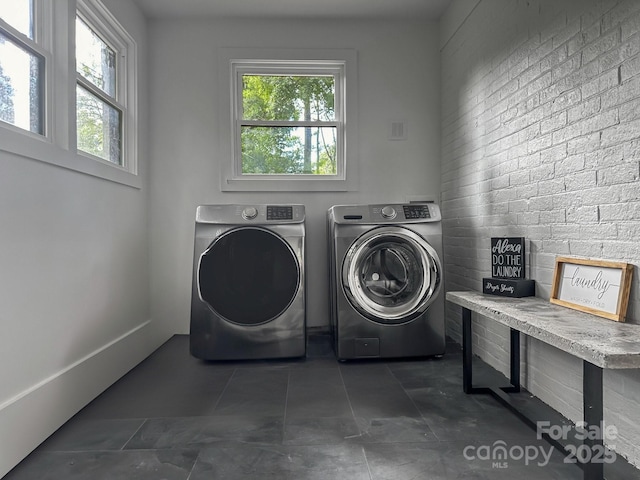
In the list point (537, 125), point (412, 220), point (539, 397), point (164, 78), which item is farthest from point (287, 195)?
point (539, 397)

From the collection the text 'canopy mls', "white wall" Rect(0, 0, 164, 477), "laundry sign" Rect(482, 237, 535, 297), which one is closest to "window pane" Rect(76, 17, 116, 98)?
"white wall" Rect(0, 0, 164, 477)

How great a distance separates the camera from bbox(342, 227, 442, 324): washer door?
229 centimetres

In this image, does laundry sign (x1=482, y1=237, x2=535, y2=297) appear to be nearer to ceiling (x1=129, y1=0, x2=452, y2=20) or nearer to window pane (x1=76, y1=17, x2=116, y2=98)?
ceiling (x1=129, y1=0, x2=452, y2=20)

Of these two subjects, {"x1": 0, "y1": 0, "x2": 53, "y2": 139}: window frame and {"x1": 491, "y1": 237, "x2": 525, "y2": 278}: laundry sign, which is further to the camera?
{"x1": 491, "y1": 237, "x2": 525, "y2": 278}: laundry sign

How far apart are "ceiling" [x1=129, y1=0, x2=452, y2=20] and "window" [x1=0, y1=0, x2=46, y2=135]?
4.18 ft

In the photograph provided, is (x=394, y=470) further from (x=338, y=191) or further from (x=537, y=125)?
(x=338, y=191)

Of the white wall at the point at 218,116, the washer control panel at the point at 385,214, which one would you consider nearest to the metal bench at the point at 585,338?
the washer control panel at the point at 385,214

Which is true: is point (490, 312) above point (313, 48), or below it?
below

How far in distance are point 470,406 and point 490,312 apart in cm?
51

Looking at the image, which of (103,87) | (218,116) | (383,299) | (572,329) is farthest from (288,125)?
(572,329)

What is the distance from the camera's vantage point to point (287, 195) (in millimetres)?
2959

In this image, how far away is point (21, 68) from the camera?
157cm

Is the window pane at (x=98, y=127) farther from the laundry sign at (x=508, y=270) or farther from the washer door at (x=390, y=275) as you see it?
the laundry sign at (x=508, y=270)

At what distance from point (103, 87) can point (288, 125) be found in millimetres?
1258
